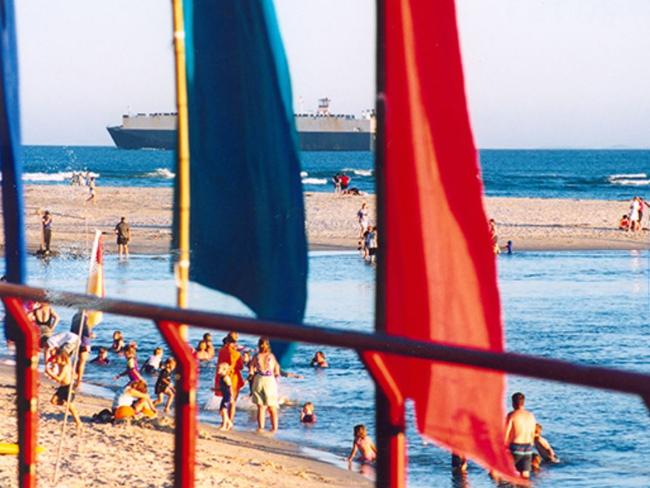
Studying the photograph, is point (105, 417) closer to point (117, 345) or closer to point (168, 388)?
point (168, 388)

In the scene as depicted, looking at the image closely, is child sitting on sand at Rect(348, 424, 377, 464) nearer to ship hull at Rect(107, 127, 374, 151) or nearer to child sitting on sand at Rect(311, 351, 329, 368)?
child sitting on sand at Rect(311, 351, 329, 368)

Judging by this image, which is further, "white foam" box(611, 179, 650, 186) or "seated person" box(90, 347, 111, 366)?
"white foam" box(611, 179, 650, 186)

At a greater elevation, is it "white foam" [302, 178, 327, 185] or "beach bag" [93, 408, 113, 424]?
"beach bag" [93, 408, 113, 424]

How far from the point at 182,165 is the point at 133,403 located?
367 centimetres

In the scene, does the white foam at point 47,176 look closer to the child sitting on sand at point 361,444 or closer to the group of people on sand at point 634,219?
the group of people on sand at point 634,219

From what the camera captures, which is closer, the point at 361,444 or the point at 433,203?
the point at 433,203

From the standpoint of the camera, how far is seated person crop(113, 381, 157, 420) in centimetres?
691

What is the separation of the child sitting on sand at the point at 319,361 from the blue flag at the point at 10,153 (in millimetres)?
11304

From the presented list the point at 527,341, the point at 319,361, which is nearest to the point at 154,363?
the point at 319,361

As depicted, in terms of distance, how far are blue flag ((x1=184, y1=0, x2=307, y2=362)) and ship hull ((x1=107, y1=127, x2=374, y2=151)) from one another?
10069 cm

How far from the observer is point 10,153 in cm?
536

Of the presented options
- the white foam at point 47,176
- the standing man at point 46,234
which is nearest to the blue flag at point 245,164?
the standing man at point 46,234

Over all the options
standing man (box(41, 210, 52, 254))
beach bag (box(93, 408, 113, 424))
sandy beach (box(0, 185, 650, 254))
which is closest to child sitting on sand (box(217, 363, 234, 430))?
beach bag (box(93, 408, 113, 424))

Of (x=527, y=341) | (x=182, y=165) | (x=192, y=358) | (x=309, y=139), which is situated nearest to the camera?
(x=192, y=358)
